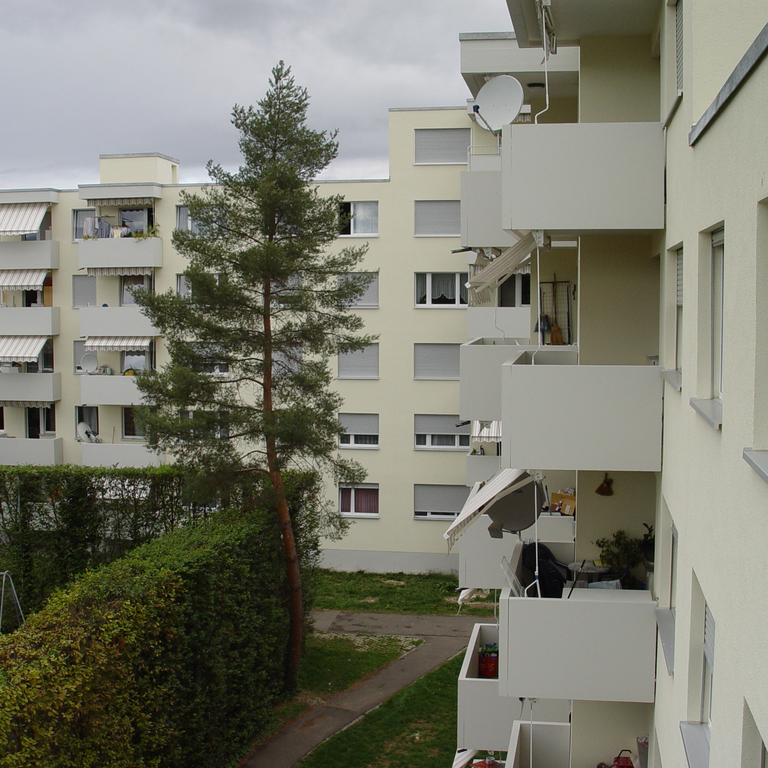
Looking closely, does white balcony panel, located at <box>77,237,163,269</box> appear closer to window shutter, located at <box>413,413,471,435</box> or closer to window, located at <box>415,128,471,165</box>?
window, located at <box>415,128,471,165</box>

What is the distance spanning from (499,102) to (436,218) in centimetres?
1710

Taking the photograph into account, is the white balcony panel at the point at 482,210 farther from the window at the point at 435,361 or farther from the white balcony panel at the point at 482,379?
the window at the point at 435,361

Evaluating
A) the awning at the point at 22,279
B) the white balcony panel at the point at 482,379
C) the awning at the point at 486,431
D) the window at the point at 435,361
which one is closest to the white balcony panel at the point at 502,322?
the awning at the point at 486,431

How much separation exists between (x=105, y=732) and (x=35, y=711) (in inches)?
67.4

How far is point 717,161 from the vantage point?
490cm

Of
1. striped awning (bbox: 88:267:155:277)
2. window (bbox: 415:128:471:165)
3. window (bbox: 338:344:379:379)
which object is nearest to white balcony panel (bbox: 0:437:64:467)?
striped awning (bbox: 88:267:155:277)

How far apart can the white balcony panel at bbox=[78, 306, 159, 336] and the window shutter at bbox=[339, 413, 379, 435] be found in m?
6.99

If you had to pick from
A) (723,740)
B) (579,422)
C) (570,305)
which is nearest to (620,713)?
(579,422)

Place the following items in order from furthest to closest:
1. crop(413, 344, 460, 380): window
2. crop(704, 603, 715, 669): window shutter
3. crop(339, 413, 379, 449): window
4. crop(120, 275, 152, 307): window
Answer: crop(120, 275, 152, 307): window → crop(339, 413, 379, 449): window → crop(413, 344, 460, 380): window → crop(704, 603, 715, 669): window shutter

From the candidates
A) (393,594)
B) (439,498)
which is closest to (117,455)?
(393,594)

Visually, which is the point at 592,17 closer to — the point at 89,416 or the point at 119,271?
the point at 119,271

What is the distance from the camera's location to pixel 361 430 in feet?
95.6

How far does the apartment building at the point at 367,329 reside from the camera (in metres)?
28.3

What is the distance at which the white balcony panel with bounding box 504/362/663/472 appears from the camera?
27.2ft
